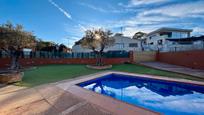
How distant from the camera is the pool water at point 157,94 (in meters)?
5.86

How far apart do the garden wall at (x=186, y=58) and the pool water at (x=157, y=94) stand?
6612 mm

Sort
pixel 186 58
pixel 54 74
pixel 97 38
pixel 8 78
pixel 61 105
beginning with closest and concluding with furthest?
pixel 61 105 < pixel 8 78 < pixel 54 74 < pixel 186 58 < pixel 97 38

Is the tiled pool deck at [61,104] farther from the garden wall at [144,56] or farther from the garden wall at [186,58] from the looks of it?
the garden wall at [144,56]

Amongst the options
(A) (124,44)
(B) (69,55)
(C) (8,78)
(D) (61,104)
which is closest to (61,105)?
(D) (61,104)

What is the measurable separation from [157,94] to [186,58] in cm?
974

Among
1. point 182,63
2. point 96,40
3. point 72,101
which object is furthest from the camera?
point 96,40

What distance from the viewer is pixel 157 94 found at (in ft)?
26.0

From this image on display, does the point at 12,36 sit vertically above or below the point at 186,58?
above

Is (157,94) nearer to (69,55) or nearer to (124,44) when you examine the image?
(69,55)

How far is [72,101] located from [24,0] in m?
11.1

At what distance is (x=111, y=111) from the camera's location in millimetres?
4344

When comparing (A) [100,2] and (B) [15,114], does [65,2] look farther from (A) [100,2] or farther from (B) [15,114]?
(B) [15,114]

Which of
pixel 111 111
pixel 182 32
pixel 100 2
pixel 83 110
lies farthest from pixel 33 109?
pixel 182 32

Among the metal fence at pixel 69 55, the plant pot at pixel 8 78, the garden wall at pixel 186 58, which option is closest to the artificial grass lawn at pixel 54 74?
the plant pot at pixel 8 78
